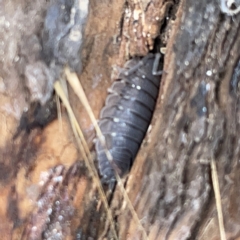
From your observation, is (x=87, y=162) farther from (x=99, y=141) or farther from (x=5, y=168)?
(x=5, y=168)

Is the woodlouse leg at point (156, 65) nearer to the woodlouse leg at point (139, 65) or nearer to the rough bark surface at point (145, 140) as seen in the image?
the woodlouse leg at point (139, 65)

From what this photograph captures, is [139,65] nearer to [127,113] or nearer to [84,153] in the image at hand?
[127,113]

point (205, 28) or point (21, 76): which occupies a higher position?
point (205, 28)

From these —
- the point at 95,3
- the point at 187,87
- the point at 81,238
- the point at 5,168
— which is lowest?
the point at 81,238

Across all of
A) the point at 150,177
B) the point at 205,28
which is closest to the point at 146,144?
the point at 150,177

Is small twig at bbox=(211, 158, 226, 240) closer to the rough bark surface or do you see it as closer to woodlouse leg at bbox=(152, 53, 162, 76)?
the rough bark surface

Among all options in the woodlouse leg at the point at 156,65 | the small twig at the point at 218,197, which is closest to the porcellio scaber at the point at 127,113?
the woodlouse leg at the point at 156,65

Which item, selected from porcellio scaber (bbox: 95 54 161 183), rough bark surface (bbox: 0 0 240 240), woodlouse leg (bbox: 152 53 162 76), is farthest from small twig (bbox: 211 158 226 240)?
woodlouse leg (bbox: 152 53 162 76)
